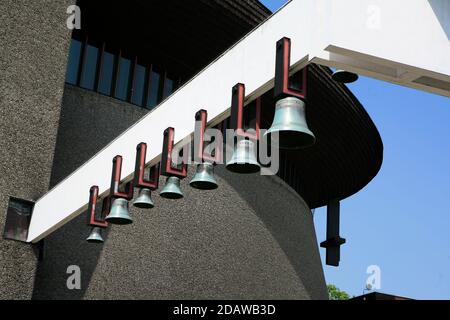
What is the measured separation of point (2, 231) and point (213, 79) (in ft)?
18.8

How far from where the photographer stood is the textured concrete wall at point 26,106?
12.9 meters

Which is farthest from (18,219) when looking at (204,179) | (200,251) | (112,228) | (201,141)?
(200,251)

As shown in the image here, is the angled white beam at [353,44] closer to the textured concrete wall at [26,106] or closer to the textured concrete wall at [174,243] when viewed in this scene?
the textured concrete wall at [174,243]

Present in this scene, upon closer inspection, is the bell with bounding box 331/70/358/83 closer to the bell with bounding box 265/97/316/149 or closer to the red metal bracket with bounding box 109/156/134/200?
the bell with bounding box 265/97/316/149


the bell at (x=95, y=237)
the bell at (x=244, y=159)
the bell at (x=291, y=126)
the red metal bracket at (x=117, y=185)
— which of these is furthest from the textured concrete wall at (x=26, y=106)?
the bell at (x=291, y=126)

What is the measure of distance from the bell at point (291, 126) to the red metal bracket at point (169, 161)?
9.86ft

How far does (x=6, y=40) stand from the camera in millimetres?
13602

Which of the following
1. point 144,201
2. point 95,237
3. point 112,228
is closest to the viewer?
point 144,201

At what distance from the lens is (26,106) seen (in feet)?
44.6

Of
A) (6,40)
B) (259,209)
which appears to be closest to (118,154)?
(6,40)

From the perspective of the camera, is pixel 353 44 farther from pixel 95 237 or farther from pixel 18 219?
pixel 18 219

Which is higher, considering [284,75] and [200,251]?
[200,251]

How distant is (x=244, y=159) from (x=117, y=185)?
4300 mm

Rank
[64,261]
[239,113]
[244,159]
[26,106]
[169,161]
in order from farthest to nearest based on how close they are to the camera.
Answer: [64,261], [26,106], [169,161], [239,113], [244,159]
